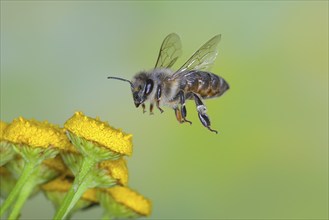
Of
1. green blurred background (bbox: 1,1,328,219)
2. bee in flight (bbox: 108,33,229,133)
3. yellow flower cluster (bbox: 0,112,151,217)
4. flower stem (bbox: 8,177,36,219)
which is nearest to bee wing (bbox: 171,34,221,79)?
bee in flight (bbox: 108,33,229,133)

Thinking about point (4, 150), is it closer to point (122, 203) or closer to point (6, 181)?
point (6, 181)

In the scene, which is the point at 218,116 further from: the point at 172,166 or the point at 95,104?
the point at 95,104


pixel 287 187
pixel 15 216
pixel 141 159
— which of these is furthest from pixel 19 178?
pixel 287 187

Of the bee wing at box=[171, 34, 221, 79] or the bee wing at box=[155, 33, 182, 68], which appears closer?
the bee wing at box=[171, 34, 221, 79]

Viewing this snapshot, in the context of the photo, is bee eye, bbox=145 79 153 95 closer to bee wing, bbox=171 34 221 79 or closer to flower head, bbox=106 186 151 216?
bee wing, bbox=171 34 221 79

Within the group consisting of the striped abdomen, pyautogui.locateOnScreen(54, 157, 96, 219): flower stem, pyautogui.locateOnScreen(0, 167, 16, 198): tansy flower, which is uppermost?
the striped abdomen

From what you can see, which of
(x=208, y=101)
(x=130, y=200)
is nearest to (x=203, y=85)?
(x=130, y=200)

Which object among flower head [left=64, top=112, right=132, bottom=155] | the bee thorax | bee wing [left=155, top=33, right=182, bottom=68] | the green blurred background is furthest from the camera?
the green blurred background
